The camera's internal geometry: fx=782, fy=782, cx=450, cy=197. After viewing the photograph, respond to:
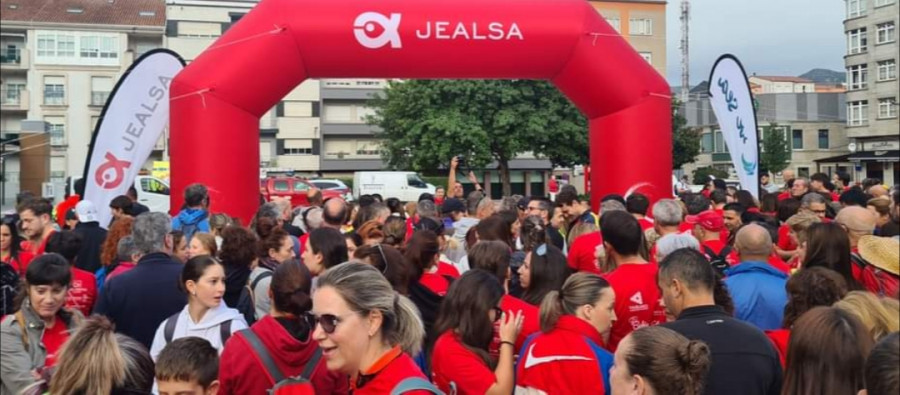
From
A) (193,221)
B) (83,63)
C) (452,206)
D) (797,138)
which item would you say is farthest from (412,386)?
(797,138)

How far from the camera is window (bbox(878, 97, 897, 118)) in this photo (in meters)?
44.4

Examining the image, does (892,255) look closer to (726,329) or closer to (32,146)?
(726,329)

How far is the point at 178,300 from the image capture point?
439 centimetres

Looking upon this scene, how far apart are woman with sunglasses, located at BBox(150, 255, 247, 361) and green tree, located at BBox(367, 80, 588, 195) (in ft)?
96.5

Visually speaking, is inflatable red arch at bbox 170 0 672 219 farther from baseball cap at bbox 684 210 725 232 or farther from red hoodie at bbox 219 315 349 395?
red hoodie at bbox 219 315 349 395

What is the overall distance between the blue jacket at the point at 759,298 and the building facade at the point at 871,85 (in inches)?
1747

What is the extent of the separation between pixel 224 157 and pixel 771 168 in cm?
4517

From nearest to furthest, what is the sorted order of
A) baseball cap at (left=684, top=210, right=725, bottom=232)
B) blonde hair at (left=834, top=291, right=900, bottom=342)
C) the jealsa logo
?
blonde hair at (left=834, top=291, right=900, bottom=342) < baseball cap at (left=684, top=210, right=725, bottom=232) < the jealsa logo

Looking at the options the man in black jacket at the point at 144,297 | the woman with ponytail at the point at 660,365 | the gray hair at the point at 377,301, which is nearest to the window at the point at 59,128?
the man in black jacket at the point at 144,297

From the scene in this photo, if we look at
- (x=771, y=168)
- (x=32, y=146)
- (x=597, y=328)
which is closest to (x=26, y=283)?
(x=32, y=146)

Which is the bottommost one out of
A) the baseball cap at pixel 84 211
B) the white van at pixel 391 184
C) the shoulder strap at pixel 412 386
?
the shoulder strap at pixel 412 386

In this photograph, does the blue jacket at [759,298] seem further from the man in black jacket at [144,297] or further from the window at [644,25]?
the window at [644,25]

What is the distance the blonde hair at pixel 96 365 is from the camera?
2.60m

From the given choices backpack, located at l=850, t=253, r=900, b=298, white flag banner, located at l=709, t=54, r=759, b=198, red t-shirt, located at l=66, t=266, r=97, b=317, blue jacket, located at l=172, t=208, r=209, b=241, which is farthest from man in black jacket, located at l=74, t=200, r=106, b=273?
white flag banner, located at l=709, t=54, r=759, b=198
